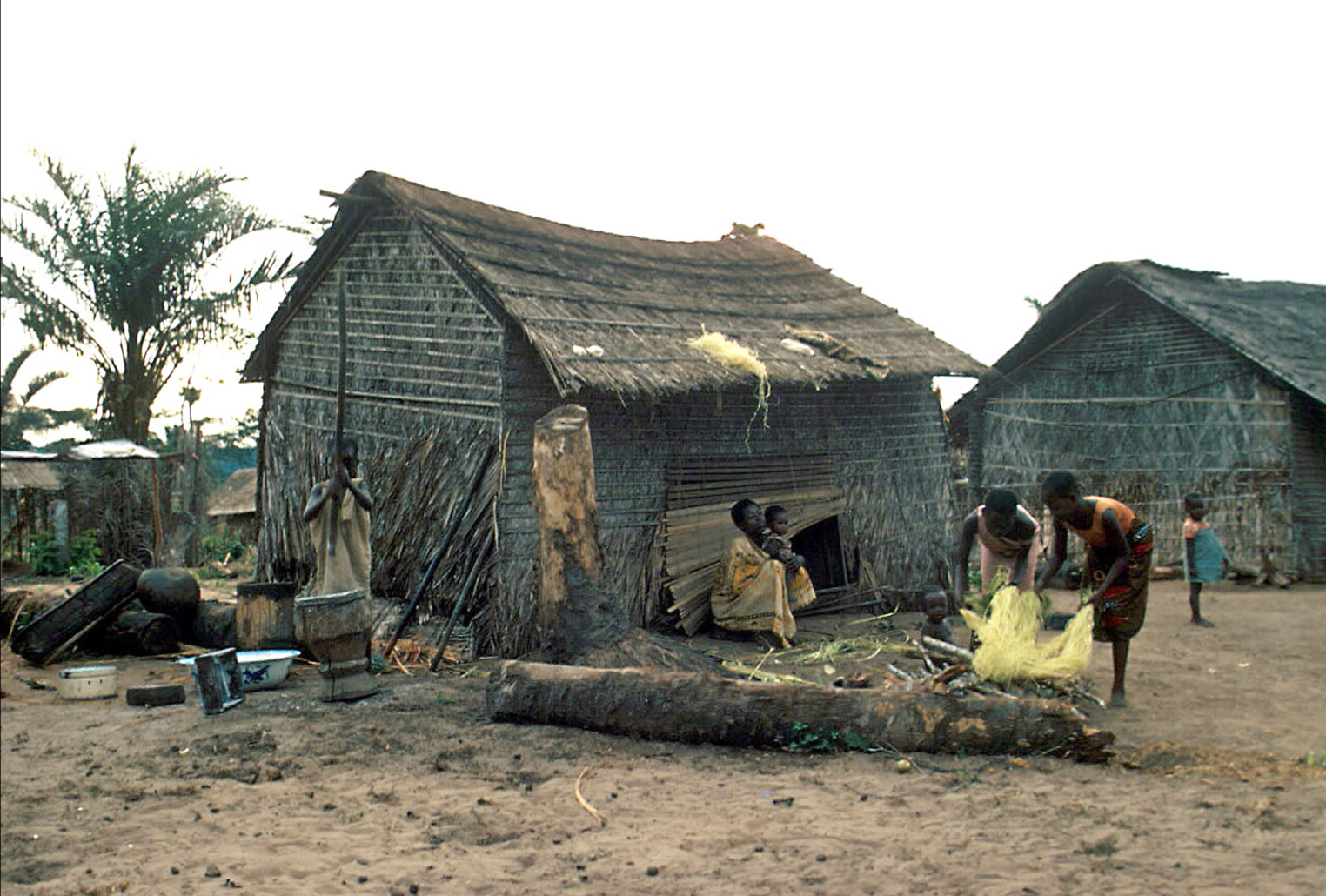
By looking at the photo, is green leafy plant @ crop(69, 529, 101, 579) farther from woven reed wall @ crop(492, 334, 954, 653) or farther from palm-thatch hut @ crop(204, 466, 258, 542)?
woven reed wall @ crop(492, 334, 954, 653)

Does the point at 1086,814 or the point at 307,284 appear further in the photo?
the point at 307,284

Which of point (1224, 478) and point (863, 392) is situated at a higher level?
point (863, 392)

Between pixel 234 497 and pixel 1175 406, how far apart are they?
20.2 m

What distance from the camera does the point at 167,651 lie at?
365 inches

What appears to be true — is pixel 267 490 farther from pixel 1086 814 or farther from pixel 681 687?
pixel 1086 814

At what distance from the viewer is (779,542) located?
966 cm

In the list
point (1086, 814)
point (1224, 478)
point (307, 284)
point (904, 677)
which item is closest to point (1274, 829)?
point (1086, 814)

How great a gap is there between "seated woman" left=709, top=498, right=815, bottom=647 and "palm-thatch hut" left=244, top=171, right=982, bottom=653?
1.37 feet

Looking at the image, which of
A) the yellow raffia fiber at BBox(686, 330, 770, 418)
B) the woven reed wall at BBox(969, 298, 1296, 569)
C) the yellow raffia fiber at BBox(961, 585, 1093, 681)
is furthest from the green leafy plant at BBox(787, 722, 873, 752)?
the woven reed wall at BBox(969, 298, 1296, 569)

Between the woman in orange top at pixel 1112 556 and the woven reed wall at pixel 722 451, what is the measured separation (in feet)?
12.4

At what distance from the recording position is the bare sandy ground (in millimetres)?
4090

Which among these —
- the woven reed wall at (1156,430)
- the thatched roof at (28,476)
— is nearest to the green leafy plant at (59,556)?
the thatched roof at (28,476)

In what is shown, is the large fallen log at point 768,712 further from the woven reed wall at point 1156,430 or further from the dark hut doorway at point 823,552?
the woven reed wall at point 1156,430

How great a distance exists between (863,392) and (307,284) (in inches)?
234
